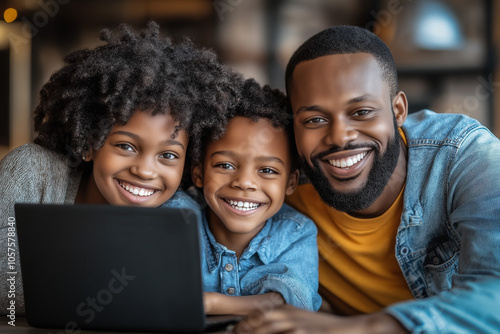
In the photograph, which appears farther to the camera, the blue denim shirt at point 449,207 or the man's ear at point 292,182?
the man's ear at point 292,182

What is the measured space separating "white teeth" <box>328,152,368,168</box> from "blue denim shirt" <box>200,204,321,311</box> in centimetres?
20

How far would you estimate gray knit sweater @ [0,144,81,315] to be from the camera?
128cm

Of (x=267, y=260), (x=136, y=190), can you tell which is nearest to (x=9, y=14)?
(x=136, y=190)

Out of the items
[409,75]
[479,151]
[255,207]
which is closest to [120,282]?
[255,207]

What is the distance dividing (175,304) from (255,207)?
0.54 m

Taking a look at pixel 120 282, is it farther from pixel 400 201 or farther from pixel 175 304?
pixel 400 201

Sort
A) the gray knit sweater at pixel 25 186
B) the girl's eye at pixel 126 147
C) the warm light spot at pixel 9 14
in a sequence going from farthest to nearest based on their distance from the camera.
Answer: the warm light spot at pixel 9 14 → the girl's eye at pixel 126 147 → the gray knit sweater at pixel 25 186

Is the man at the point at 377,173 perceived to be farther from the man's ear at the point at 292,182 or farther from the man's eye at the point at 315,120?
the man's ear at the point at 292,182

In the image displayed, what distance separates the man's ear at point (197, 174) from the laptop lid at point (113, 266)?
1.92 feet

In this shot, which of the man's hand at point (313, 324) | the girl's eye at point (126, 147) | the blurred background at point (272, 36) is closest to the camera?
the man's hand at point (313, 324)

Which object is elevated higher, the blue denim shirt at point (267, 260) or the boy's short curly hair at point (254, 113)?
the boy's short curly hair at point (254, 113)

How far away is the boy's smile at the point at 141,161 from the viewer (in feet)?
4.47

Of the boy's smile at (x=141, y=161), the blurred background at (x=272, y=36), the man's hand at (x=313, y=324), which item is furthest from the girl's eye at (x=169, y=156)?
the blurred background at (x=272, y=36)

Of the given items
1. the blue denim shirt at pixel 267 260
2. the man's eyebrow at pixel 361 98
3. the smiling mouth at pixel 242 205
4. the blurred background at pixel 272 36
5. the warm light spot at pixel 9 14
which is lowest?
the blue denim shirt at pixel 267 260
